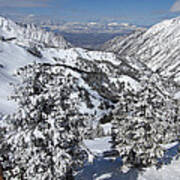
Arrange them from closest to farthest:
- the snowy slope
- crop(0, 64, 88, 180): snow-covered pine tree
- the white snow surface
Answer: crop(0, 64, 88, 180): snow-covered pine tree
the white snow surface
the snowy slope

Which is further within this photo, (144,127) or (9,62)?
(9,62)

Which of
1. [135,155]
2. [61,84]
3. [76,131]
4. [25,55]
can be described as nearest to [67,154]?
[76,131]

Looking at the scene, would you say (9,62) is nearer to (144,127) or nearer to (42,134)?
(144,127)

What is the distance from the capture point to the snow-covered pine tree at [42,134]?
16.1 metres

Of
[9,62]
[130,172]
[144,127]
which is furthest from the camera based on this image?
[9,62]

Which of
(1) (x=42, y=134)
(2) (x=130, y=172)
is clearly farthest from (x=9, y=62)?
(1) (x=42, y=134)

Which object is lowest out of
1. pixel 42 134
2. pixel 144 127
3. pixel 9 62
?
pixel 144 127

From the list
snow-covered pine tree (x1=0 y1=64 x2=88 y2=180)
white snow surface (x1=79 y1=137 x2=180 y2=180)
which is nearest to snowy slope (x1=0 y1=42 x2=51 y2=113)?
white snow surface (x1=79 y1=137 x2=180 y2=180)

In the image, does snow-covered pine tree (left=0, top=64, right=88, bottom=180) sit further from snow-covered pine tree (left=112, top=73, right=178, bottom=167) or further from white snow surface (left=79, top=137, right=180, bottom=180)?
white snow surface (left=79, top=137, right=180, bottom=180)

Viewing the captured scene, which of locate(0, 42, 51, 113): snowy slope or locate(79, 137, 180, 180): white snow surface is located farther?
locate(0, 42, 51, 113): snowy slope

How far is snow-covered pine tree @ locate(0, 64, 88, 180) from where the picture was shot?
16.1 metres

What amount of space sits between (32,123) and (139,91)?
1029 cm

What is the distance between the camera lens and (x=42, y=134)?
16.0 meters

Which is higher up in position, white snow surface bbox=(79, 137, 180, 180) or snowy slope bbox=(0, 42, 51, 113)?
A: snowy slope bbox=(0, 42, 51, 113)
